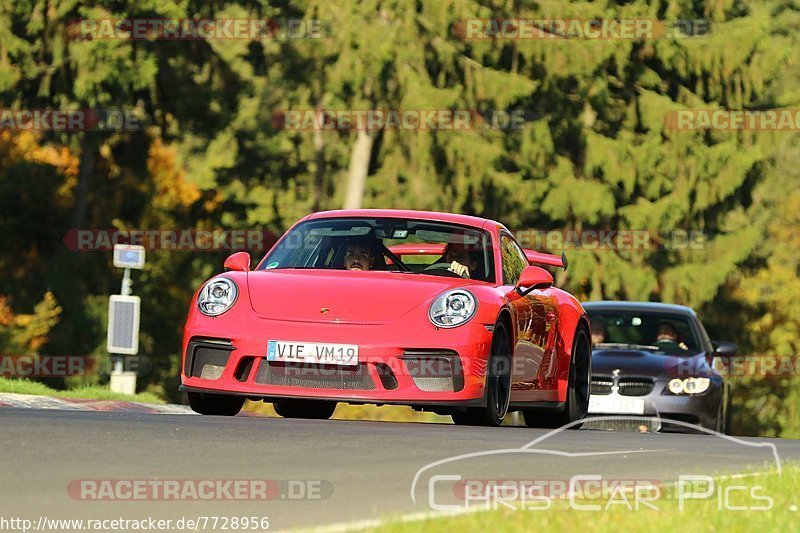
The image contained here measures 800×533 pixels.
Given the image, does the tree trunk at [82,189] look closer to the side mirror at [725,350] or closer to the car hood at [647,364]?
the side mirror at [725,350]

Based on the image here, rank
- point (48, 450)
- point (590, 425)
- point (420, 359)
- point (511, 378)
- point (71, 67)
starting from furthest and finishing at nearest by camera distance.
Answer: point (71, 67), point (590, 425), point (511, 378), point (420, 359), point (48, 450)

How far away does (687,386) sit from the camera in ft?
58.6

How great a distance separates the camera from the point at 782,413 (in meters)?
61.5

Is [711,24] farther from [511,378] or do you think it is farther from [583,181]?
[511,378]

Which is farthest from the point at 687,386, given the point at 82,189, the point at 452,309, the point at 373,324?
the point at 82,189

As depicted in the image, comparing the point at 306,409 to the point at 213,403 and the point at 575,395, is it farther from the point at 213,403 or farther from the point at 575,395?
the point at 213,403

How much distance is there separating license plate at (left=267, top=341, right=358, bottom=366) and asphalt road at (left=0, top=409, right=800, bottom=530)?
409mm

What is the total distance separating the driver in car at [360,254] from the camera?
12.9 m

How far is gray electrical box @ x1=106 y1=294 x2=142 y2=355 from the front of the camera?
74.0ft

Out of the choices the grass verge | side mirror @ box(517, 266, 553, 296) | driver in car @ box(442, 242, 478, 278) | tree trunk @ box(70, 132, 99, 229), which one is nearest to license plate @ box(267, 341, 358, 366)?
driver in car @ box(442, 242, 478, 278)

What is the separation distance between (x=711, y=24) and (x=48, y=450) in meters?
43.0

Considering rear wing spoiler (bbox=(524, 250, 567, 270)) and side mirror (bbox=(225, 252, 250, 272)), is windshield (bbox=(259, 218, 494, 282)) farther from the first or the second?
rear wing spoiler (bbox=(524, 250, 567, 270))

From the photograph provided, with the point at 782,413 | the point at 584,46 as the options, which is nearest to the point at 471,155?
the point at 584,46

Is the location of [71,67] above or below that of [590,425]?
above
